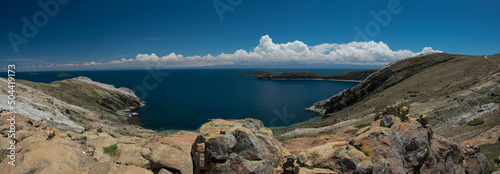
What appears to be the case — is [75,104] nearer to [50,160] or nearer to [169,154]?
[50,160]

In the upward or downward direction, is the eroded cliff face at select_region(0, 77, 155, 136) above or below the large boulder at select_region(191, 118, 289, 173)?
below

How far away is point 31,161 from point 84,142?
16.0 feet

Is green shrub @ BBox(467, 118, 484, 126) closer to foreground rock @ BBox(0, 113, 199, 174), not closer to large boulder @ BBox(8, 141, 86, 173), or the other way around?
foreground rock @ BBox(0, 113, 199, 174)

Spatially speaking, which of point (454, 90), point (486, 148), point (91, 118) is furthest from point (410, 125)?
point (91, 118)

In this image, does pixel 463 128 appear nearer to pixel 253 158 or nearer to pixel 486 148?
pixel 486 148

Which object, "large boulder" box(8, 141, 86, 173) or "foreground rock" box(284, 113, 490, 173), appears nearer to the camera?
"large boulder" box(8, 141, 86, 173)

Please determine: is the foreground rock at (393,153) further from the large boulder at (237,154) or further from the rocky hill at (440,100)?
the rocky hill at (440,100)

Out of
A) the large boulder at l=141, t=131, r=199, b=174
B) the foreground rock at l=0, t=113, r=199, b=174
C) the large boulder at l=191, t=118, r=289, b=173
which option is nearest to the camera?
the foreground rock at l=0, t=113, r=199, b=174

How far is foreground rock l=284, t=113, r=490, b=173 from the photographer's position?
12023 millimetres

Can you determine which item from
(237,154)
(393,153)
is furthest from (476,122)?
(237,154)

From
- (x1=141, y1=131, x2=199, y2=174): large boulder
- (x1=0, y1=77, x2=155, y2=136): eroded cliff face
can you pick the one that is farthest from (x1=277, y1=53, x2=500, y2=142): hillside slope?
(x1=0, y1=77, x2=155, y2=136): eroded cliff face

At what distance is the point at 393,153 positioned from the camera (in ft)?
40.8

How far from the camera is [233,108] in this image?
96.4m

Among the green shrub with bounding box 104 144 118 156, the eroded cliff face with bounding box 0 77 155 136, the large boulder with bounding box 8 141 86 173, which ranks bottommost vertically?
the eroded cliff face with bounding box 0 77 155 136
